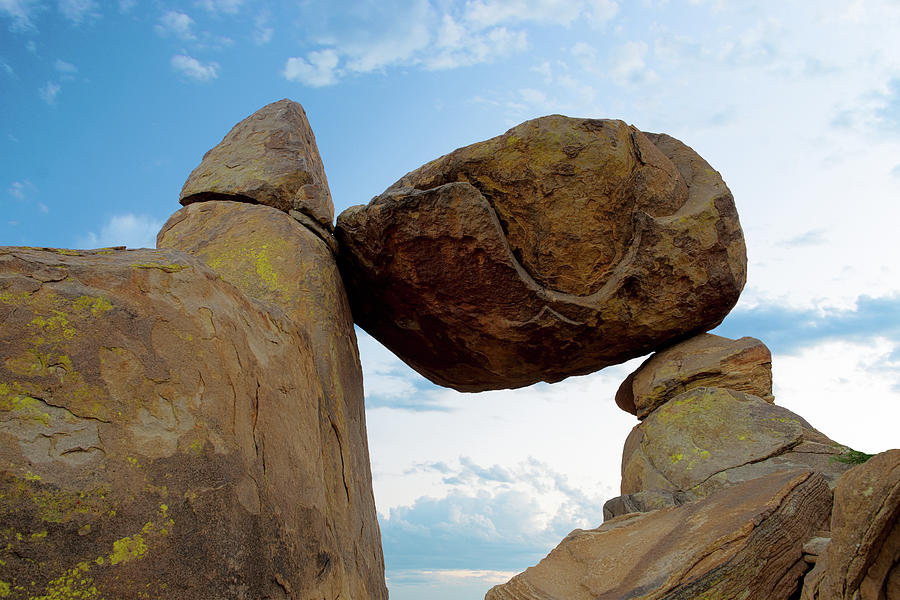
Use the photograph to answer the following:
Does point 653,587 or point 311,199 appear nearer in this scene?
point 653,587

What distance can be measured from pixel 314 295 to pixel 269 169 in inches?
83.2

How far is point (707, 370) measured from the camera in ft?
28.6

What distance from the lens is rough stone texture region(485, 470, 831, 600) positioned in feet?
16.6

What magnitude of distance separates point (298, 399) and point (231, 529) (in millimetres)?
1519

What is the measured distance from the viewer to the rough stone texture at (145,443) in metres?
3.96

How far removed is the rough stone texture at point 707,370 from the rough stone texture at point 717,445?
0.78 ft

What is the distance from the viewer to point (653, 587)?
513 cm

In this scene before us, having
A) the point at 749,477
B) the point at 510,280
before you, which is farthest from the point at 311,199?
the point at 749,477

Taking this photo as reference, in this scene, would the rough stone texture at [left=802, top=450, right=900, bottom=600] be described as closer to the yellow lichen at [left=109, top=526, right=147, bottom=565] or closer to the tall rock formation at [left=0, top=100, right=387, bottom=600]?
the tall rock formation at [left=0, top=100, right=387, bottom=600]

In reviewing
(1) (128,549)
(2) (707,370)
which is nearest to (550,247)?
(2) (707,370)

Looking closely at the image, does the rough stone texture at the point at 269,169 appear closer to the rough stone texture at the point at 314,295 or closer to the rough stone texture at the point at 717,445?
the rough stone texture at the point at 314,295

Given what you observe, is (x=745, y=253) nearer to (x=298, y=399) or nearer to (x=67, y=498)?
(x=298, y=399)

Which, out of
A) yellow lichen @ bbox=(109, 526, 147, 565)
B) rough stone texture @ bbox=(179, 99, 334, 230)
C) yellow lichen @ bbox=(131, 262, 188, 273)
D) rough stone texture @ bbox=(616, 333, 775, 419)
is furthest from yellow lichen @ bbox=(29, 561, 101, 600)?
rough stone texture @ bbox=(616, 333, 775, 419)

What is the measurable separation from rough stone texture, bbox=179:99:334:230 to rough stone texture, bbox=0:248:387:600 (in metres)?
3.12
